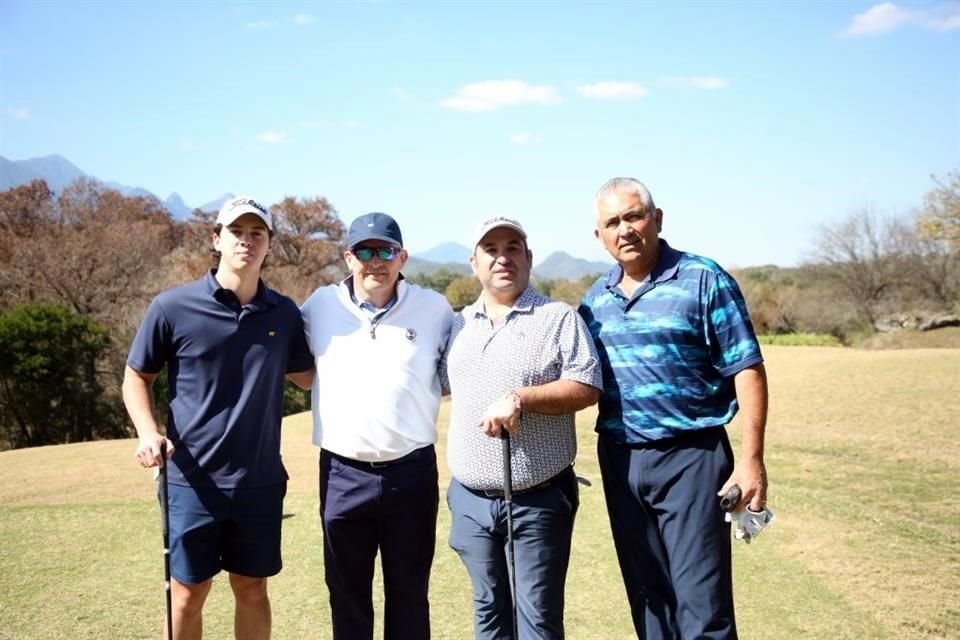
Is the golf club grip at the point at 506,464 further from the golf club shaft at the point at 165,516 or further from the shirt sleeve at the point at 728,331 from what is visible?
the golf club shaft at the point at 165,516

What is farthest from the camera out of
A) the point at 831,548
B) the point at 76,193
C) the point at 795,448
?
the point at 76,193

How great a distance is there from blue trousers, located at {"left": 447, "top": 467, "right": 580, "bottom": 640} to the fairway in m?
1.59

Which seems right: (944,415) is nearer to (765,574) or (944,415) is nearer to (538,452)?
(765,574)

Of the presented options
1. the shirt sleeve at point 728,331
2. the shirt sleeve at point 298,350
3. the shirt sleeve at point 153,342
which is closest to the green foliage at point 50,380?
the shirt sleeve at point 153,342

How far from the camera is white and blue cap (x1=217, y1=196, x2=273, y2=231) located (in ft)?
11.8

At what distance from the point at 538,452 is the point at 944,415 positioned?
13157 mm

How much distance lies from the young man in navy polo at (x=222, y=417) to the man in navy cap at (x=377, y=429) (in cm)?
27

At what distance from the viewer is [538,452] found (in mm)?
3330

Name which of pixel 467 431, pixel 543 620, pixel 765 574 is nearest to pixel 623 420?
pixel 467 431

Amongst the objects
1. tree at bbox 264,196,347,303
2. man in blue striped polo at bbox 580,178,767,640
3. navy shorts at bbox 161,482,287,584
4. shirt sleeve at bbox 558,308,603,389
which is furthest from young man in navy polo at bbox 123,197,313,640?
tree at bbox 264,196,347,303

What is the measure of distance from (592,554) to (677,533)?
3299mm

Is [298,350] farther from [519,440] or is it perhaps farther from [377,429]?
[519,440]

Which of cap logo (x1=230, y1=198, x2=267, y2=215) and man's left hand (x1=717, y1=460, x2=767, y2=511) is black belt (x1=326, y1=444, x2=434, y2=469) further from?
man's left hand (x1=717, y1=460, x2=767, y2=511)

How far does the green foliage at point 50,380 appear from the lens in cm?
1838
